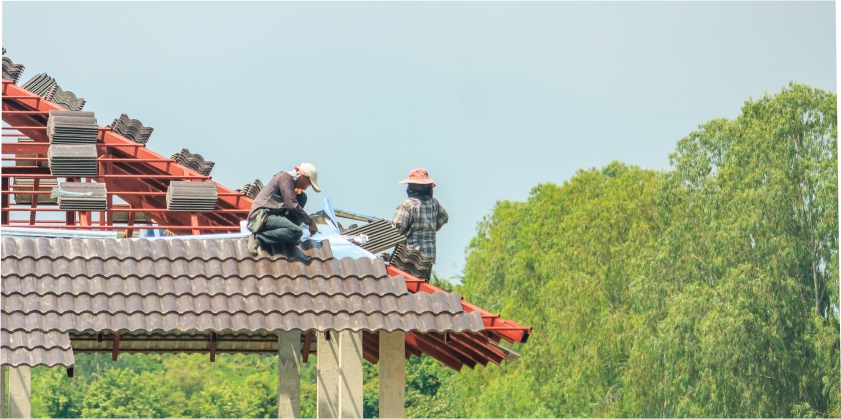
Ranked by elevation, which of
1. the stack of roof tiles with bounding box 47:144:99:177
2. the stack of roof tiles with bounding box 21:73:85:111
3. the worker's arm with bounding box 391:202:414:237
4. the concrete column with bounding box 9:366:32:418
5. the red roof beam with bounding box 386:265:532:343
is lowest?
the concrete column with bounding box 9:366:32:418

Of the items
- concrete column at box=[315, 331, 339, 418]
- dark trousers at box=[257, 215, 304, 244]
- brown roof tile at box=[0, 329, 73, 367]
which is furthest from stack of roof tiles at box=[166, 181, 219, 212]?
brown roof tile at box=[0, 329, 73, 367]

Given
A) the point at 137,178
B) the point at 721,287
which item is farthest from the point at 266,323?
the point at 721,287

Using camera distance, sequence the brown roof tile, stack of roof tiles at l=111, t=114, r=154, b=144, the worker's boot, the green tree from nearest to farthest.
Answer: the brown roof tile < the worker's boot < stack of roof tiles at l=111, t=114, r=154, b=144 < the green tree

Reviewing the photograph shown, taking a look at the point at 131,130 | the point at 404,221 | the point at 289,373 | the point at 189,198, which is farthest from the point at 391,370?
the point at 131,130

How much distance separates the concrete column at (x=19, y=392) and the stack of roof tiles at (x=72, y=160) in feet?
13.1

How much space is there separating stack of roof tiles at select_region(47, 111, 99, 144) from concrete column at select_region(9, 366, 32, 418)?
455 cm

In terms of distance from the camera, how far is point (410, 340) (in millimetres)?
18328

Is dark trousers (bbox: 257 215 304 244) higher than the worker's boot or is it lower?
higher

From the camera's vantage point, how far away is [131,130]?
791 inches

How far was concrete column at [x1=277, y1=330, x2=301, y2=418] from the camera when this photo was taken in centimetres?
1602

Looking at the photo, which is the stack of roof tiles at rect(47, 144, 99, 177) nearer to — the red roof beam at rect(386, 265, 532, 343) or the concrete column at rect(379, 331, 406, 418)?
the red roof beam at rect(386, 265, 532, 343)

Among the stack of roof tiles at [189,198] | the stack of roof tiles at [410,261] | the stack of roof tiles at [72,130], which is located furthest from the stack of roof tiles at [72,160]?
the stack of roof tiles at [410,261]

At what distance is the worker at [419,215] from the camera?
1862 cm

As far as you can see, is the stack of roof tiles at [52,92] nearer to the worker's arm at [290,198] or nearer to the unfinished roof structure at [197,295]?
the unfinished roof structure at [197,295]
